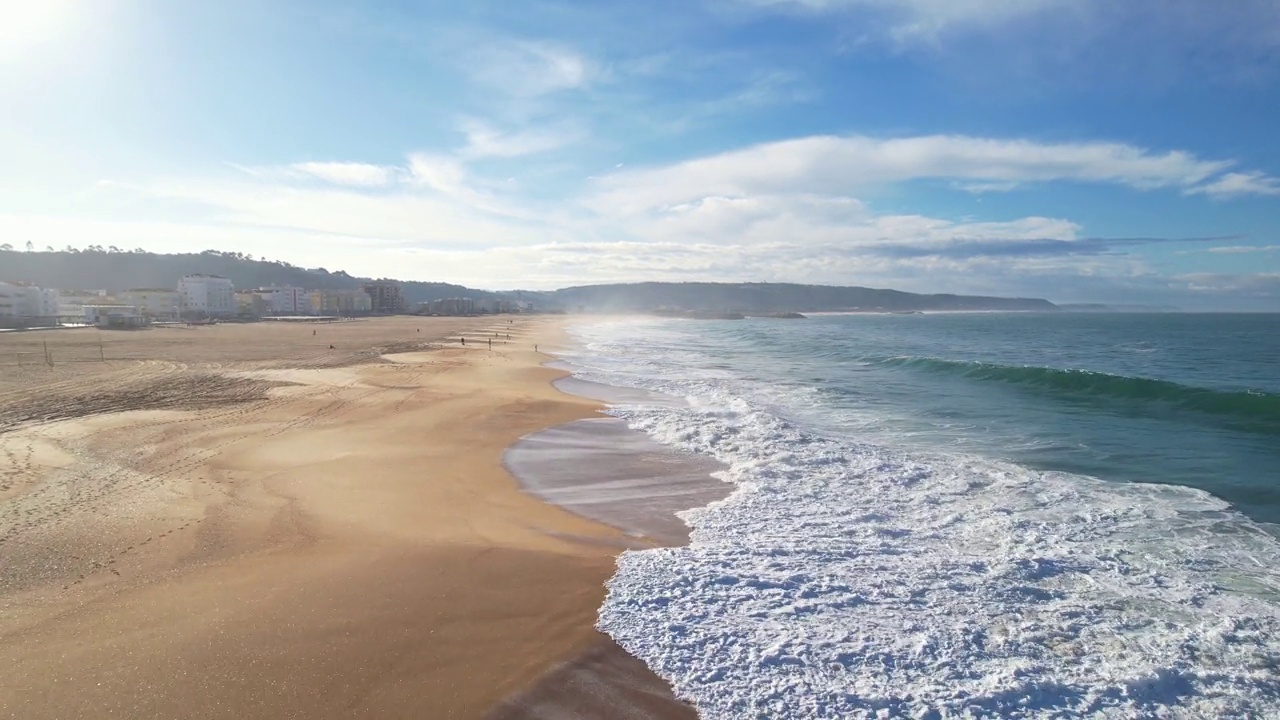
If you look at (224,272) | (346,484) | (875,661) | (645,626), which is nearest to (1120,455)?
(875,661)

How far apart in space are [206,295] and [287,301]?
62.6 feet

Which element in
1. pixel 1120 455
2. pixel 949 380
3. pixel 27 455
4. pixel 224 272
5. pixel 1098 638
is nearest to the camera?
pixel 1098 638

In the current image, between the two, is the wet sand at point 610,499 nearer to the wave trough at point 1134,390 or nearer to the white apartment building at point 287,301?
the wave trough at point 1134,390

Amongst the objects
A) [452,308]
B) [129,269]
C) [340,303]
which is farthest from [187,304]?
[129,269]

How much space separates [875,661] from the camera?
13.8ft

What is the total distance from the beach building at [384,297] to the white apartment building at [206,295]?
30.2 metres

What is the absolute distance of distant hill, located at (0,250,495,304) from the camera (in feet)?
352

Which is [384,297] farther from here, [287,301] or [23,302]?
[23,302]

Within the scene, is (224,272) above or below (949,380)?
above

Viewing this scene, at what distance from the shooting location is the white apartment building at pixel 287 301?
8844 centimetres

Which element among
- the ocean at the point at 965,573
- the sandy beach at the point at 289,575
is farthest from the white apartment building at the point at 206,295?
the ocean at the point at 965,573

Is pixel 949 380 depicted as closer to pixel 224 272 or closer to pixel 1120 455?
pixel 1120 455

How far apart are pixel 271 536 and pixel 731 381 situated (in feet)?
49.7

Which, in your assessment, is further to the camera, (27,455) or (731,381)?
(731,381)
